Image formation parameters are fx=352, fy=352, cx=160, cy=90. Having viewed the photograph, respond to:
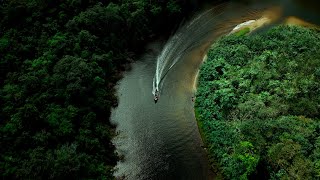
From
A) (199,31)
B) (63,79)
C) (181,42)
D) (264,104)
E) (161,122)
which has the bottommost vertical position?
(264,104)

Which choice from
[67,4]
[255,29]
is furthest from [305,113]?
[67,4]

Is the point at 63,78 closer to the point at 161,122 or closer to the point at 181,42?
the point at 161,122

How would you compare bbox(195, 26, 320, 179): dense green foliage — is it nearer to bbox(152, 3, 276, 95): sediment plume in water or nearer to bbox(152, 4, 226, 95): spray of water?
bbox(152, 3, 276, 95): sediment plume in water

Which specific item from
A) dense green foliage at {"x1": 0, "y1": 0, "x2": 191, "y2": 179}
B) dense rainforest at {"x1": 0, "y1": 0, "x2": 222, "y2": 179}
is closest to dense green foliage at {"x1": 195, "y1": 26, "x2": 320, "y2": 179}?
dense rainforest at {"x1": 0, "y1": 0, "x2": 222, "y2": 179}

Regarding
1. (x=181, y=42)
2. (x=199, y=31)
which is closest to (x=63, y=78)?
(x=181, y=42)

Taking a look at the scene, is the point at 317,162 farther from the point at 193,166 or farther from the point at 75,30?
the point at 75,30

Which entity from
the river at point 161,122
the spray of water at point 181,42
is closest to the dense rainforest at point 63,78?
the river at point 161,122
